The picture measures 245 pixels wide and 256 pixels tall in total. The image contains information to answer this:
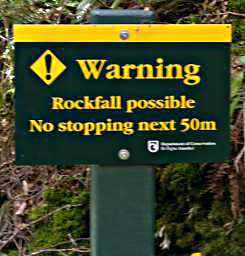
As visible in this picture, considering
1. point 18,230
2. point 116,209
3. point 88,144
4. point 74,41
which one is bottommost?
point 18,230

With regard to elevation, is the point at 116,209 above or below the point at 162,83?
below

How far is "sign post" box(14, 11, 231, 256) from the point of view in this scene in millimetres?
2361

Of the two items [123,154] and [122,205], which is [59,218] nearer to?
[122,205]

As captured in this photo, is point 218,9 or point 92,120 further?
point 218,9

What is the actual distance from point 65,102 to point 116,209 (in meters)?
0.49

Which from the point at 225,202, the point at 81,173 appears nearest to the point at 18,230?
the point at 81,173

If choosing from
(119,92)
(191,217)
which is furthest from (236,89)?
(119,92)

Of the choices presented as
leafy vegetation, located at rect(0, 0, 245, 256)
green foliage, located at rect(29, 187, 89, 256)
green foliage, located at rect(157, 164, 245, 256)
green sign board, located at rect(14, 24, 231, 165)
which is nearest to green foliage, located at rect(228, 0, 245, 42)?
leafy vegetation, located at rect(0, 0, 245, 256)

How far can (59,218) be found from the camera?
157 inches

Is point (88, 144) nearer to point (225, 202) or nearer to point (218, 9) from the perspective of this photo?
point (225, 202)

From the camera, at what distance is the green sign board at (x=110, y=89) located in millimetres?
2361

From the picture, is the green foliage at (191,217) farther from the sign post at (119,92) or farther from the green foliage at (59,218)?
the sign post at (119,92)

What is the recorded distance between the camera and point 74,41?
7.73 feet

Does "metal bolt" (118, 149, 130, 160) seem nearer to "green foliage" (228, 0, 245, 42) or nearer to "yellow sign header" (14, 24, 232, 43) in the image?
"yellow sign header" (14, 24, 232, 43)
